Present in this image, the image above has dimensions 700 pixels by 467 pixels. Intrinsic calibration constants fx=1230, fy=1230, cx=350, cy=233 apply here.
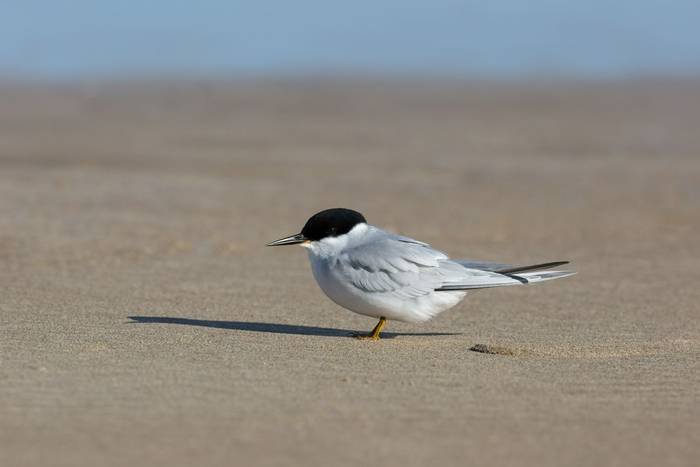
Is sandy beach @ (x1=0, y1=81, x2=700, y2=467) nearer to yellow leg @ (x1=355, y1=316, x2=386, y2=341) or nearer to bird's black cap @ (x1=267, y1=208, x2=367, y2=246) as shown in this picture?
yellow leg @ (x1=355, y1=316, x2=386, y2=341)

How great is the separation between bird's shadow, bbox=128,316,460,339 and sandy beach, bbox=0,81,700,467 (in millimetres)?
32

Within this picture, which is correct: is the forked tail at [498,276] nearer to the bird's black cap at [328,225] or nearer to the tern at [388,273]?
the tern at [388,273]

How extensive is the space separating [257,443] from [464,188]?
10.2 m

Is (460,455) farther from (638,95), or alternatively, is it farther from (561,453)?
(638,95)

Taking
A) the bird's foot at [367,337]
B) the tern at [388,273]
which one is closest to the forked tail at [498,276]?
the tern at [388,273]

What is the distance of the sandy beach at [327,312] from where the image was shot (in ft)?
14.4

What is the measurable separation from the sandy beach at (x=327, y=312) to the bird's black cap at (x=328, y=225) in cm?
53

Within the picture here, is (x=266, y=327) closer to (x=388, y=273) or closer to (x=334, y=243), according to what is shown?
(x=334, y=243)

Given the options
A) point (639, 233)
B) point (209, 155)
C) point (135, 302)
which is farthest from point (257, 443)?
point (209, 155)

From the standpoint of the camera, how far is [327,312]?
743 cm

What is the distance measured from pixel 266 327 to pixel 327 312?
854 millimetres

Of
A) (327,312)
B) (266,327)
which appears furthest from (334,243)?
(327,312)

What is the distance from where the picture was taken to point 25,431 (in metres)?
4.33

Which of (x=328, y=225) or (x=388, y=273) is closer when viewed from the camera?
(x=388, y=273)
